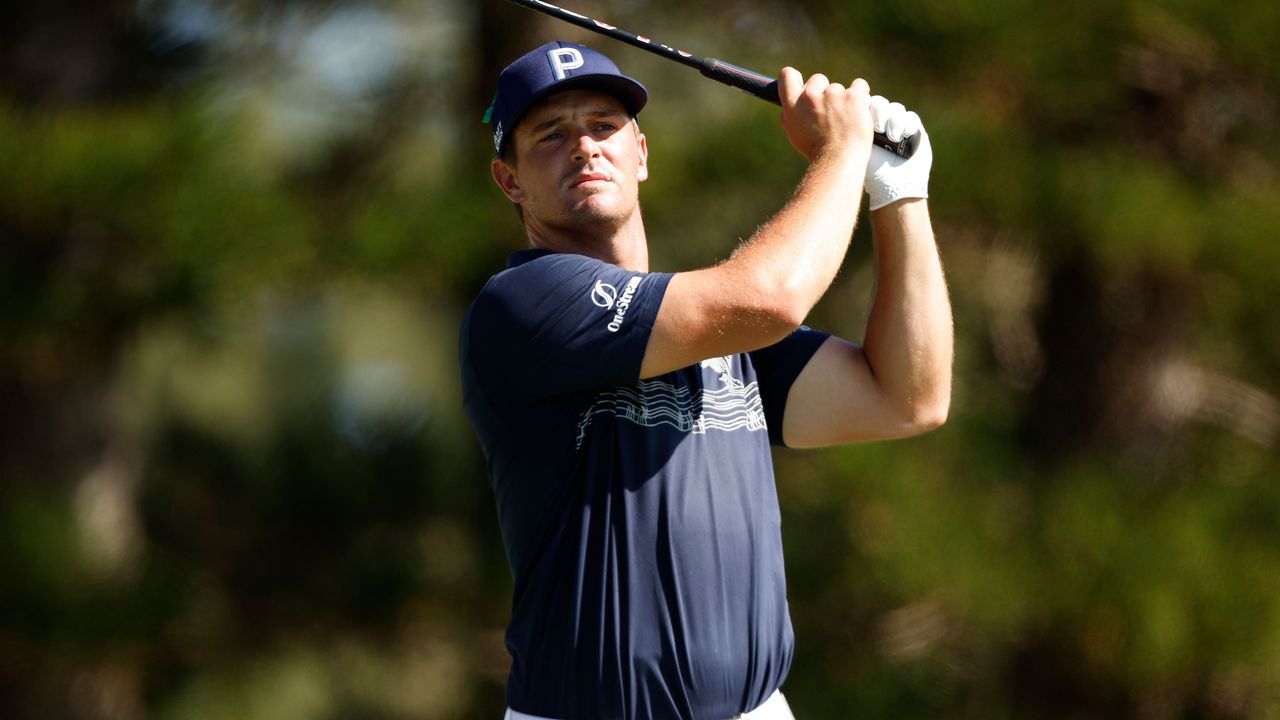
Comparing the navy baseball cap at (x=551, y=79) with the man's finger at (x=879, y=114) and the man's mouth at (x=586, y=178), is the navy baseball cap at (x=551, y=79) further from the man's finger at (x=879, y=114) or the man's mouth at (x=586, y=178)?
the man's finger at (x=879, y=114)

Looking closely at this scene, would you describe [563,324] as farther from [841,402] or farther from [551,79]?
[841,402]

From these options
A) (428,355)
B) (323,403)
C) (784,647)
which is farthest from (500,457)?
(428,355)

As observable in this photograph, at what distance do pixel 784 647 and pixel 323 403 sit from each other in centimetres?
596

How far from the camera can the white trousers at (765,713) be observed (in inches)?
97.8

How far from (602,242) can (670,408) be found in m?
0.36

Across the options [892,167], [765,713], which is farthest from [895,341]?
[765,713]

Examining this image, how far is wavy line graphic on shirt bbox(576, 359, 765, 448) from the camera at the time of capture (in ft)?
8.09

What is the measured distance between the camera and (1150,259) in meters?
7.07

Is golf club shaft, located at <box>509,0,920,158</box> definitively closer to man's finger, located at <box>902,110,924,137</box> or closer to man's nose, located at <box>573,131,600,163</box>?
man's finger, located at <box>902,110,924,137</box>

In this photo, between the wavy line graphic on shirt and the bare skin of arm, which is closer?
the wavy line graphic on shirt

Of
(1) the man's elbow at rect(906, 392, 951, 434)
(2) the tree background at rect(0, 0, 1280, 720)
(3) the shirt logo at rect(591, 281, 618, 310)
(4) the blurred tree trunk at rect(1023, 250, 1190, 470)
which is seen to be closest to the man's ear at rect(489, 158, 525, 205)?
(3) the shirt logo at rect(591, 281, 618, 310)

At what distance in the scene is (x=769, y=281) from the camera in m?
2.26

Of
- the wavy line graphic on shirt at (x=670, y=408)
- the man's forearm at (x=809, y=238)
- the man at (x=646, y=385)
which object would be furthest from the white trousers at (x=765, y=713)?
the man's forearm at (x=809, y=238)

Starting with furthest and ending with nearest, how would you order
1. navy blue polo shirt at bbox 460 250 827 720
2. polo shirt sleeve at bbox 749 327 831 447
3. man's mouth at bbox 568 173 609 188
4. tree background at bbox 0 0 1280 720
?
tree background at bbox 0 0 1280 720 → polo shirt sleeve at bbox 749 327 831 447 → man's mouth at bbox 568 173 609 188 → navy blue polo shirt at bbox 460 250 827 720
